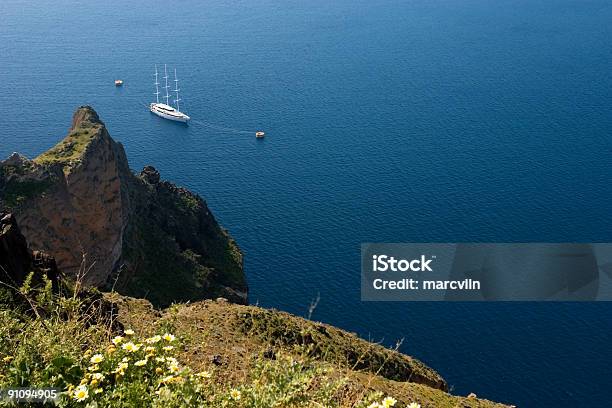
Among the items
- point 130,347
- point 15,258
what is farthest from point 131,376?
point 15,258

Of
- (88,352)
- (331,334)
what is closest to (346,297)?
(331,334)

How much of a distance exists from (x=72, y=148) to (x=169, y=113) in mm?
83585

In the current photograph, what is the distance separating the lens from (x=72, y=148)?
220 ft

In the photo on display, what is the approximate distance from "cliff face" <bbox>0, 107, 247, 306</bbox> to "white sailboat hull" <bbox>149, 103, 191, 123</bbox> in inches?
2304

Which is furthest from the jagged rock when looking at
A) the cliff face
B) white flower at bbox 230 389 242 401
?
white flower at bbox 230 389 242 401

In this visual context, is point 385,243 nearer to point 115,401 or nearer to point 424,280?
point 424,280

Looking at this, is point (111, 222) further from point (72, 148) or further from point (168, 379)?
point (168, 379)

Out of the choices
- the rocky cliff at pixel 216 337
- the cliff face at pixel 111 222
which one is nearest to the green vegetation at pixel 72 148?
the cliff face at pixel 111 222

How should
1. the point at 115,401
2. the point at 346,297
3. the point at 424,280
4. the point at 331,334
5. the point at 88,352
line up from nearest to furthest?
1. the point at 115,401
2. the point at 88,352
3. the point at 331,334
4. the point at 346,297
5. the point at 424,280

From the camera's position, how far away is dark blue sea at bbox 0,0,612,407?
82875 mm

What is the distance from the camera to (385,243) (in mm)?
96688

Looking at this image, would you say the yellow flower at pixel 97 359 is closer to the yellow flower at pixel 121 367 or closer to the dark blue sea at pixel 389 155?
the yellow flower at pixel 121 367

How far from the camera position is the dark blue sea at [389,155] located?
8288 centimetres

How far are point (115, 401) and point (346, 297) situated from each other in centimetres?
8006
